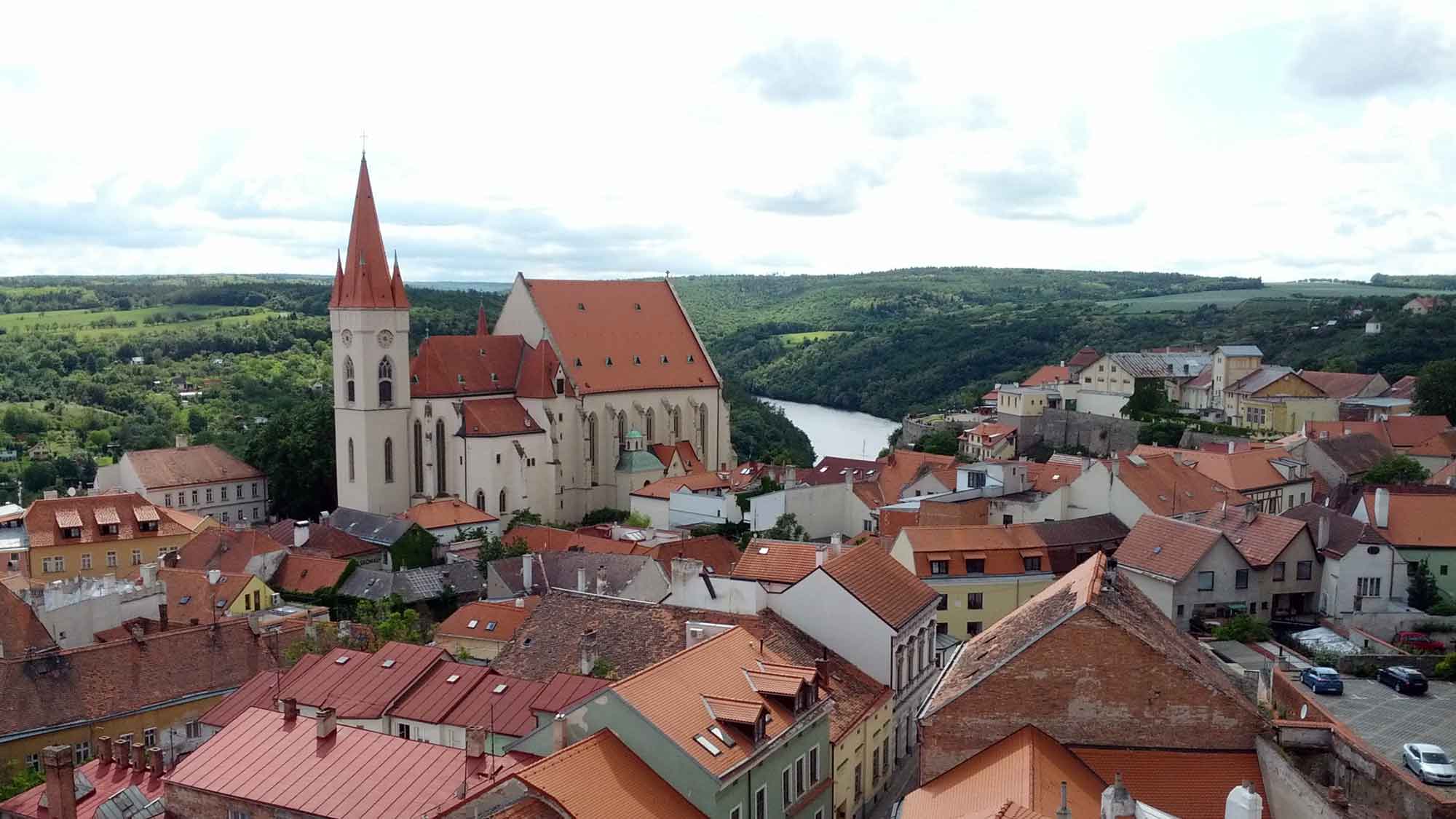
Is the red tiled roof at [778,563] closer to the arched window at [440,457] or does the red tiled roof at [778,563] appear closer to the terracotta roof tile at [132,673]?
the terracotta roof tile at [132,673]

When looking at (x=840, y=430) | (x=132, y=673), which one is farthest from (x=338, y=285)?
(x=840, y=430)

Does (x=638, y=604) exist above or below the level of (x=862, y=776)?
above

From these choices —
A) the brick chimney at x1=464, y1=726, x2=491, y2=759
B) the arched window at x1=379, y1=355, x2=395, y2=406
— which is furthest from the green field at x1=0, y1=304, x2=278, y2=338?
the brick chimney at x1=464, y1=726, x2=491, y2=759

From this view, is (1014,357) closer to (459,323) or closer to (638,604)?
(459,323)

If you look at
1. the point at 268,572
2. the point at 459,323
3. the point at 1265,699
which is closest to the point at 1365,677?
the point at 1265,699

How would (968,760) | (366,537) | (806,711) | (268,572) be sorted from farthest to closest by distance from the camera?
(366,537), (268,572), (806,711), (968,760)

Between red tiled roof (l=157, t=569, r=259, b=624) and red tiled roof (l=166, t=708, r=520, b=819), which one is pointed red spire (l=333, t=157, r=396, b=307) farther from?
red tiled roof (l=166, t=708, r=520, b=819)

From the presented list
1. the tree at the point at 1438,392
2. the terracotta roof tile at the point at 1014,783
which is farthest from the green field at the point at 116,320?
the terracotta roof tile at the point at 1014,783
